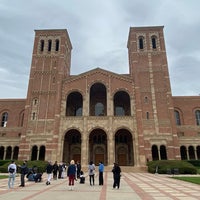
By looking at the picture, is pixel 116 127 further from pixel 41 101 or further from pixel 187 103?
pixel 187 103

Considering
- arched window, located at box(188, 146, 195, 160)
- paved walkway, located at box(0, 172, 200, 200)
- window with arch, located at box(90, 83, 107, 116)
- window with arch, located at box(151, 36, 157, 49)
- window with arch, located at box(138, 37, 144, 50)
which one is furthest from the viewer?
window with arch, located at box(138, 37, 144, 50)

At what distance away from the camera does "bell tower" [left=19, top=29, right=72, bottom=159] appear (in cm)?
3622

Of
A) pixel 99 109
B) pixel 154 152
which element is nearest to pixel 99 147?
pixel 99 109

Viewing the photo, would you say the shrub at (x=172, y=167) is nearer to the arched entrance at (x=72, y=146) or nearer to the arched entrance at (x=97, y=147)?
the arched entrance at (x=97, y=147)

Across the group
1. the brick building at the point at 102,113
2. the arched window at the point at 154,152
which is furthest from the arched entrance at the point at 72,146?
the arched window at the point at 154,152

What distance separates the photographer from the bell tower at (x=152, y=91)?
35147 mm

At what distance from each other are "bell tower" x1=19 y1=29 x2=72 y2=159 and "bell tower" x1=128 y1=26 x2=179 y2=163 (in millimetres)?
14371

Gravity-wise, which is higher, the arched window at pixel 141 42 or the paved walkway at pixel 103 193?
the arched window at pixel 141 42

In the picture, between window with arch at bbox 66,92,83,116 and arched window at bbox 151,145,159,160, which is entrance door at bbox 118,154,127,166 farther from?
window with arch at bbox 66,92,83,116

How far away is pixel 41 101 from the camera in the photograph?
127 ft

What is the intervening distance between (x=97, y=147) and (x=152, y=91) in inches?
577

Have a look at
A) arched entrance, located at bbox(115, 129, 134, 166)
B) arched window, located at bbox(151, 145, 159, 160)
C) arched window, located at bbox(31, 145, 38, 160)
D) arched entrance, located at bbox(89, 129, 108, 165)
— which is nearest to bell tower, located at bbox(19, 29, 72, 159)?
arched window, located at bbox(31, 145, 38, 160)

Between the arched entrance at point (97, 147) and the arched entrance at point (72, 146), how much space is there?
2.49 meters

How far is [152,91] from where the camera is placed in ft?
126
